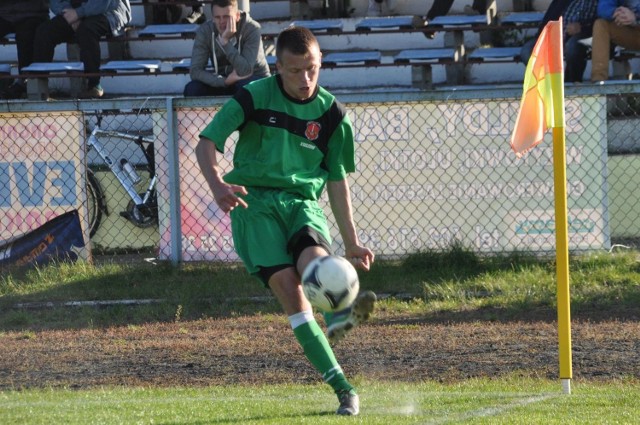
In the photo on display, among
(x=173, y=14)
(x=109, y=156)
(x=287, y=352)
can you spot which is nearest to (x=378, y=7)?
(x=173, y=14)

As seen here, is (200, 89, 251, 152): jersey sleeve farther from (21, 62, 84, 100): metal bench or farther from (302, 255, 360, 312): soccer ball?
(21, 62, 84, 100): metal bench

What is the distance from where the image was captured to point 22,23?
48.0ft

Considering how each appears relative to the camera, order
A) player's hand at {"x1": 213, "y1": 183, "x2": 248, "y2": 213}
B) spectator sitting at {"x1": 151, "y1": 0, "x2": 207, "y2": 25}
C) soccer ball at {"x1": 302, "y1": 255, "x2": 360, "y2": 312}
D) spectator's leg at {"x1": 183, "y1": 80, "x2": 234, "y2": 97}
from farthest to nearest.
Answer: spectator sitting at {"x1": 151, "y1": 0, "x2": 207, "y2": 25} → spectator's leg at {"x1": 183, "y1": 80, "x2": 234, "y2": 97} → player's hand at {"x1": 213, "y1": 183, "x2": 248, "y2": 213} → soccer ball at {"x1": 302, "y1": 255, "x2": 360, "y2": 312}

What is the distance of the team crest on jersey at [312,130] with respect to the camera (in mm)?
6031

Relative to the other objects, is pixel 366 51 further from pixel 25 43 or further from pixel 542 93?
pixel 542 93

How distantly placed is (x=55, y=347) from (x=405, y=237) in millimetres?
3620

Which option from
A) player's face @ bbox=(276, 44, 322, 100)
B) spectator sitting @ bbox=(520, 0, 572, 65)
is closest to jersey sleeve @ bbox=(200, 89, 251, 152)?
player's face @ bbox=(276, 44, 322, 100)

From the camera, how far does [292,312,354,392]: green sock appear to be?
580 centimetres

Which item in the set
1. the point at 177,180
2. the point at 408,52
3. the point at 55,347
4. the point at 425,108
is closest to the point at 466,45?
the point at 408,52

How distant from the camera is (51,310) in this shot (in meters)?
10.5

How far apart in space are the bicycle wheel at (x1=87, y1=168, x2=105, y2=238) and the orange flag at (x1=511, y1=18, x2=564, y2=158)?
556cm

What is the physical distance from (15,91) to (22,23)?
0.91m

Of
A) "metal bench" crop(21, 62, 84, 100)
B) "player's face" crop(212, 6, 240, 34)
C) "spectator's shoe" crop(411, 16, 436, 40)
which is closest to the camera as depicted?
"player's face" crop(212, 6, 240, 34)

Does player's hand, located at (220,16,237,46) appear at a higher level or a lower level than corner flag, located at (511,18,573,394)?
higher
